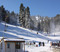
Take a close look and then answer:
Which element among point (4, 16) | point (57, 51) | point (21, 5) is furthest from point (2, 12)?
point (57, 51)

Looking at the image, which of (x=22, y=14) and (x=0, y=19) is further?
(x=0, y=19)

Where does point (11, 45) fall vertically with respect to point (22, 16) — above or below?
below

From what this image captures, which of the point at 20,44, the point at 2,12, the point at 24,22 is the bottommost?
the point at 20,44

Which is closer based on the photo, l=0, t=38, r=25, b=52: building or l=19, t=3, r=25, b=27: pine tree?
l=0, t=38, r=25, b=52: building

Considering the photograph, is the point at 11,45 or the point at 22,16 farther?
the point at 22,16

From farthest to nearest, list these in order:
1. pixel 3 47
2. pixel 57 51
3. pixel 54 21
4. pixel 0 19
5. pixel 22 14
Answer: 1. pixel 54 21
2. pixel 0 19
3. pixel 22 14
4. pixel 57 51
5. pixel 3 47

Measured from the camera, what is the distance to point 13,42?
20.3 meters

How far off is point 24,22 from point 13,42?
187ft

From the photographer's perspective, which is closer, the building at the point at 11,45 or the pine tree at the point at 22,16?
the building at the point at 11,45

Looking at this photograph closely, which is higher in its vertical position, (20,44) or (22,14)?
(22,14)

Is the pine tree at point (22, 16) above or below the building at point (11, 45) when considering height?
above

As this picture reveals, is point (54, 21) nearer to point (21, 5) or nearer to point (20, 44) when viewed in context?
point (21, 5)

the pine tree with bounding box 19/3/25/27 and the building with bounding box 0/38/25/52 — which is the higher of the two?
the pine tree with bounding box 19/3/25/27

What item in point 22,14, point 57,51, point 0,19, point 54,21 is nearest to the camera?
point 57,51
